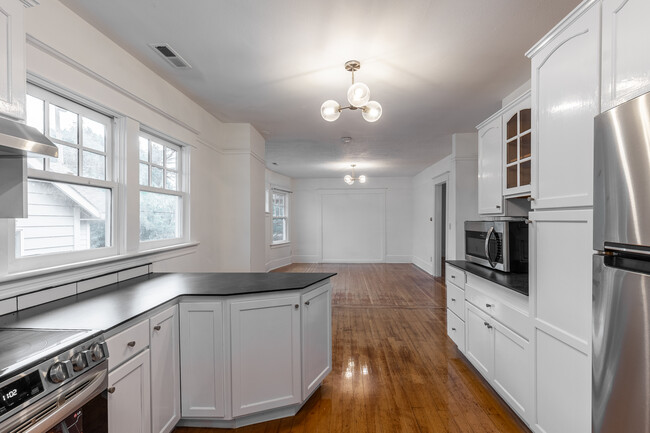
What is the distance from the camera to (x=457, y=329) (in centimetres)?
310

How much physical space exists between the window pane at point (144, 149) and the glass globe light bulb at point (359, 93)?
1.92 metres

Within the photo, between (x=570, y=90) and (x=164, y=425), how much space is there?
2803 millimetres

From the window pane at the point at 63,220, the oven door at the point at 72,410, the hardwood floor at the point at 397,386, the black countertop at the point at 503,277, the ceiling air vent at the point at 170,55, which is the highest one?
the ceiling air vent at the point at 170,55

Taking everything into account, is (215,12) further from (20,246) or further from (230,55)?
(20,246)

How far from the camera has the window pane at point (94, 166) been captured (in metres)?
2.12

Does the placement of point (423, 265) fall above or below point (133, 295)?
below

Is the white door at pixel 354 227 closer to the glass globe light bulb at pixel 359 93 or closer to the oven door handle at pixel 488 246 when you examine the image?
the oven door handle at pixel 488 246

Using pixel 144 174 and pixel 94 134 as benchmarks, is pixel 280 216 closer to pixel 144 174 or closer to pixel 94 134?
pixel 144 174

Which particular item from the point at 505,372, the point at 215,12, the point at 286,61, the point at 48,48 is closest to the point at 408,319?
the point at 505,372

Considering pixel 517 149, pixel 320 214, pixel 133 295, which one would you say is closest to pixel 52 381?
pixel 133 295

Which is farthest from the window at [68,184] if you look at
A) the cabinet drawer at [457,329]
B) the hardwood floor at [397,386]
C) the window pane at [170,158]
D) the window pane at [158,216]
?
the cabinet drawer at [457,329]

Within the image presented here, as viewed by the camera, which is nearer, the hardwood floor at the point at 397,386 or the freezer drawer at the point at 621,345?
the freezer drawer at the point at 621,345

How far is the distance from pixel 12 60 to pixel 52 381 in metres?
1.27

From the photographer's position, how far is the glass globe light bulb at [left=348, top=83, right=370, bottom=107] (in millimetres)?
2138
